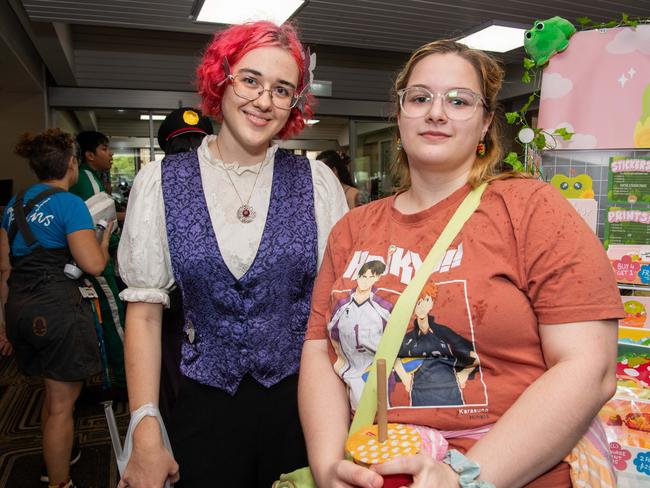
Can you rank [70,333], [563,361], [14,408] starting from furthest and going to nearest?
[14,408], [70,333], [563,361]

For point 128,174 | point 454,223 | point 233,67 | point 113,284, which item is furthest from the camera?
point 128,174

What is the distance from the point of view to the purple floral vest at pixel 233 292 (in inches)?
53.4

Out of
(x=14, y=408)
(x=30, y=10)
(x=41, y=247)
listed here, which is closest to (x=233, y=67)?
(x=41, y=247)

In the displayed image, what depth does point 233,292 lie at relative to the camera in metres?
1.35

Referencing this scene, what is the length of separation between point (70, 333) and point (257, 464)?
71.1 inches

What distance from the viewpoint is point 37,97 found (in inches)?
269

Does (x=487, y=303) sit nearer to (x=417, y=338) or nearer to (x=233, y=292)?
(x=417, y=338)

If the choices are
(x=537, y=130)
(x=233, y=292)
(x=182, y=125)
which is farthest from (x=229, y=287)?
(x=537, y=130)

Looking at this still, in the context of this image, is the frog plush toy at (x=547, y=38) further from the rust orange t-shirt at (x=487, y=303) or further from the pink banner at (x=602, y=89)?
the rust orange t-shirt at (x=487, y=303)

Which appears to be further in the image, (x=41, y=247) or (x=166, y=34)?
(x=166, y=34)

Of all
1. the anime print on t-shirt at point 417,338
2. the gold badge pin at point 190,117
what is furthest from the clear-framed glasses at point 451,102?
the gold badge pin at point 190,117

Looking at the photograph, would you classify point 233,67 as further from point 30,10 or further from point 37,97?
point 37,97

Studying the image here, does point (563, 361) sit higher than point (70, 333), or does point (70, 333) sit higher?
point (563, 361)

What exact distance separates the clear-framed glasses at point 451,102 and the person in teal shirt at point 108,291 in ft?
8.55
